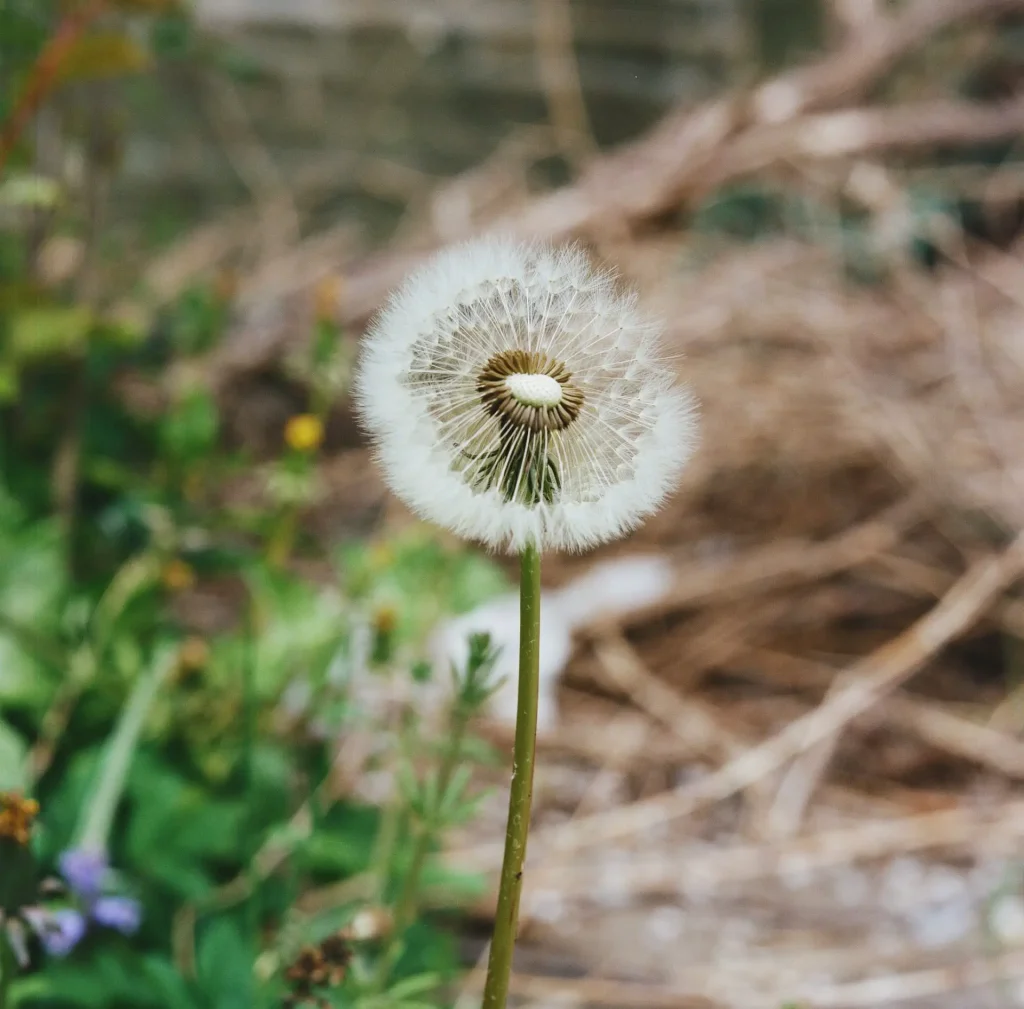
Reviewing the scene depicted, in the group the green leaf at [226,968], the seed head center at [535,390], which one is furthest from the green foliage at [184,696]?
the seed head center at [535,390]

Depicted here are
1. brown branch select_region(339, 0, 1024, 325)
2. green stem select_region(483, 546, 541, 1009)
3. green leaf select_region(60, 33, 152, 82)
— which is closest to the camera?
green stem select_region(483, 546, 541, 1009)

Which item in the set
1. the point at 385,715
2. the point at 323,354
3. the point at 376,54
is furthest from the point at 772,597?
the point at 376,54

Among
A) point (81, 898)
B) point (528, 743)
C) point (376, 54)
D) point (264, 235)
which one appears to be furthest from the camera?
point (376, 54)

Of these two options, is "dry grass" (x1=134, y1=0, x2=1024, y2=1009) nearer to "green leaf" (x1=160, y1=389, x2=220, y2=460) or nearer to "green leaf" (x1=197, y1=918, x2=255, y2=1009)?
"green leaf" (x1=197, y1=918, x2=255, y2=1009)

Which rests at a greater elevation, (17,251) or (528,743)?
(17,251)

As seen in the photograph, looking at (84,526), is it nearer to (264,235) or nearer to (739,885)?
(739,885)

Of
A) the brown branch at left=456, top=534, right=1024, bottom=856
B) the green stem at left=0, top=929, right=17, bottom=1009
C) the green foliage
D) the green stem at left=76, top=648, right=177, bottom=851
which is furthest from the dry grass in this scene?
the green stem at left=0, top=929, right=17, bottom=1009

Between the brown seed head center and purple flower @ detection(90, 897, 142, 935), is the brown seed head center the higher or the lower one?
the higher one

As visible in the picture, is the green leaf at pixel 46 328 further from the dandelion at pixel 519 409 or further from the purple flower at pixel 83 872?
the dandelion at pixel 519 409
